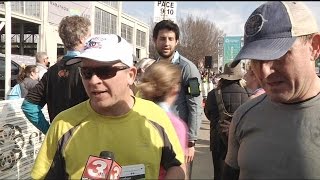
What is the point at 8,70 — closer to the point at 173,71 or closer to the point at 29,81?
the point at 29,81

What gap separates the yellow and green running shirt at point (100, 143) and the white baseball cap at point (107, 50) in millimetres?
268

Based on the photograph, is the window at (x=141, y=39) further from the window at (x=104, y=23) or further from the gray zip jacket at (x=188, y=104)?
the gray zip jacket at (x=188, y=104)

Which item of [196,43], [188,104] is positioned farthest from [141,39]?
[188,104]

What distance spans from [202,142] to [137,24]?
3835cm

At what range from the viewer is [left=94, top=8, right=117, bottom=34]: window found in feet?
105

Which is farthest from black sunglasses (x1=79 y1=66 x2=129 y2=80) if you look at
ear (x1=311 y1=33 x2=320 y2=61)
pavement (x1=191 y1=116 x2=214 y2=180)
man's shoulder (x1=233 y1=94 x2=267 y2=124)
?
pavement (x1=191 y1=116 x2=214 y2=180)

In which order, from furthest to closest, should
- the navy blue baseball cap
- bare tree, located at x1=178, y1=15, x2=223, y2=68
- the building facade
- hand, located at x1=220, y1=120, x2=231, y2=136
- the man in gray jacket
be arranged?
1. bare tree, located at x1=178, y1=15, x2=223, y2=68
2. the building facade
3. hand, located at x1=220, y1=120, x2=231, y2=136
4. the man in gray jacket
5. the navy blue baseball cap

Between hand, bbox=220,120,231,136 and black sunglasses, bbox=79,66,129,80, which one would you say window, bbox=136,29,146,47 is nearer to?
hand, bbox=220,120,231,136

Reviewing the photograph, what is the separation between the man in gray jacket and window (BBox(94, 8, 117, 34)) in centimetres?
2586

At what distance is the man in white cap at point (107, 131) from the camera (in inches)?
77.8

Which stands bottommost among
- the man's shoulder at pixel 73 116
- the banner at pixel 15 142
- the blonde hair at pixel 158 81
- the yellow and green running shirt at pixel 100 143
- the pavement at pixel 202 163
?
the pavement at pixel 202 163

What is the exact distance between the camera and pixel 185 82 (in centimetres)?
414

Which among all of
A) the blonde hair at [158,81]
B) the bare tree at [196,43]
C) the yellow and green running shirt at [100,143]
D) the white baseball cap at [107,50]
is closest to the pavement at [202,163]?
the blonde hair at [158,81]

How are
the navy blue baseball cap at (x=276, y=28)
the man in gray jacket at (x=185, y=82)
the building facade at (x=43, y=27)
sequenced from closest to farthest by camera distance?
1. the navy blue baseball cap at (x=276, y=28)
2. the man in gray jacket at (x=185, y=82)
3. the building facade at (x=43, y=27)
